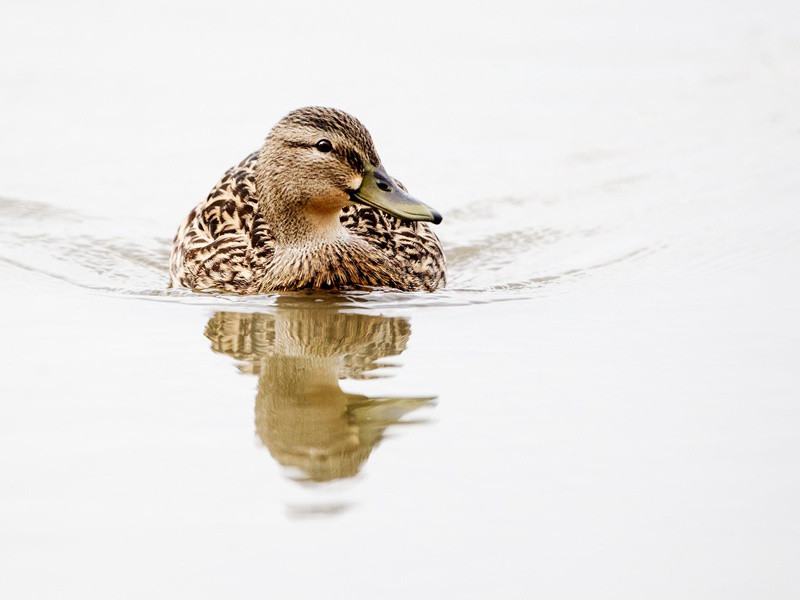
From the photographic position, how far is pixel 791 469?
202 inches

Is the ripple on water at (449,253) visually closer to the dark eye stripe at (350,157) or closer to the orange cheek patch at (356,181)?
the orange cheek patch at (356,181)

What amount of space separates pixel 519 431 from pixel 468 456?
0.35 metres

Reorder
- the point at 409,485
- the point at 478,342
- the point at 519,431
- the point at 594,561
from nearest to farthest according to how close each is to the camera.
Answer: the point at 594,561, the point at 409,485, the point at 519,431, the point at 478,342

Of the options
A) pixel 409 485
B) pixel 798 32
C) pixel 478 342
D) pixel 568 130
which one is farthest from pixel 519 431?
pixel 798 32

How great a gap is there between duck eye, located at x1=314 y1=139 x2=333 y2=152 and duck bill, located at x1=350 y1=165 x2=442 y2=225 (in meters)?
0.27

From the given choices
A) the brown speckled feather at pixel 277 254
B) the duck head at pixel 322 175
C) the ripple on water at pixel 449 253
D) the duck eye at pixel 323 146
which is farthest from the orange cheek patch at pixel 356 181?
the ripple on water at pixel 449 253

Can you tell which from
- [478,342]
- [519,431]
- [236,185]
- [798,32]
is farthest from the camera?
[798,32]

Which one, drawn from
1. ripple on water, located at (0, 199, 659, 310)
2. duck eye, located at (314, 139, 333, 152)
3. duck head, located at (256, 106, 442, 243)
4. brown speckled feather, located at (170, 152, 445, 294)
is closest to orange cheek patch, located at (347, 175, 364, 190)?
duck head, located at (256, 106, 442, 243)

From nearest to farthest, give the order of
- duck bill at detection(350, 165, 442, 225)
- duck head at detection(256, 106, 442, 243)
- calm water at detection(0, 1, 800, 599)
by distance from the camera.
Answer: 1. calm water at detection(0, 1, 800, 599)
2. duck bill at detection(350, 165, 442, 225)
3. duck head at detection(256, 106, 442, 243)

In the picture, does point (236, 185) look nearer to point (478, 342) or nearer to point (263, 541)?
point (478, 342)

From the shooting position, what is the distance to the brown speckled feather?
8.59 metres

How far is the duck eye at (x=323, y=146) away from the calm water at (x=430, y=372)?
939mm

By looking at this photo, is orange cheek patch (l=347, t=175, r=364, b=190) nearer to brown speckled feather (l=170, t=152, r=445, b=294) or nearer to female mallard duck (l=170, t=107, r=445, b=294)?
female mallard duck (l=170, t=107, r=445, b=294)

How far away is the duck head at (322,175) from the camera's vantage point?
8.23 metres
